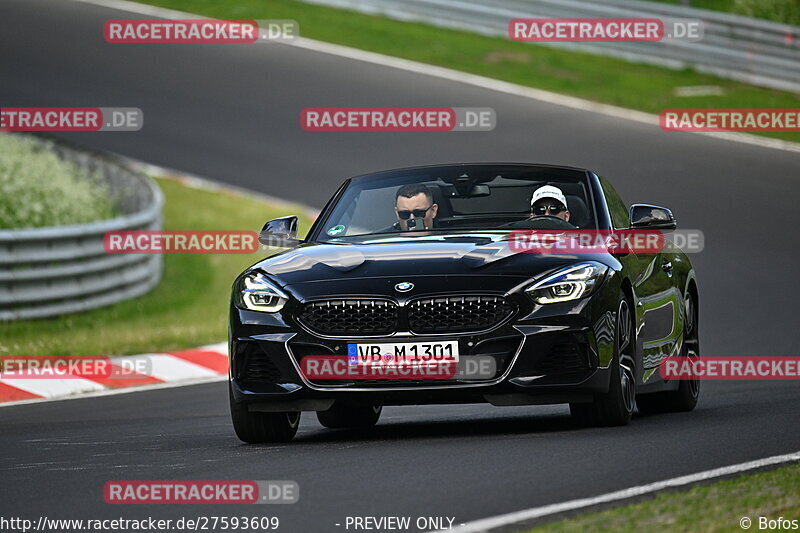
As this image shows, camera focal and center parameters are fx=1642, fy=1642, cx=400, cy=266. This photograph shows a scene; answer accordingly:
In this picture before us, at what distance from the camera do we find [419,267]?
826 centimetres

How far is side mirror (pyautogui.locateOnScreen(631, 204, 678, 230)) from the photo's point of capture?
951 centimetres

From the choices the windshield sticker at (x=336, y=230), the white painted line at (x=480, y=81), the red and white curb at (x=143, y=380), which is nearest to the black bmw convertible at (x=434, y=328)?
the windshield sticker at (x=336, y=230)

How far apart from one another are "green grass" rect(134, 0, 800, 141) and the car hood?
56.8 feet

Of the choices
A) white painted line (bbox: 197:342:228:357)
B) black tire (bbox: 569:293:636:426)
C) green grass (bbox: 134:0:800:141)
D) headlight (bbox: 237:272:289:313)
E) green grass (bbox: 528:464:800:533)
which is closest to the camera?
green grass (bbox: 528:464:800:533)

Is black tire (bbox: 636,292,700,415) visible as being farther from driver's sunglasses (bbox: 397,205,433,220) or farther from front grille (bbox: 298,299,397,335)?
front grille (bbox: 298,299,397,335)

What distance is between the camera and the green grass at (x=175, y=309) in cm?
1498

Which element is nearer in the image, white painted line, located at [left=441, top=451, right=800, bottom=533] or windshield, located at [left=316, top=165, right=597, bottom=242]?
white painted line, located at [left=441, top=451, right=800, bottom=533]

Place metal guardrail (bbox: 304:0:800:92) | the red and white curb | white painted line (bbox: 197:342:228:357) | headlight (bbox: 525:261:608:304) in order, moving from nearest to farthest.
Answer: headlight (bbox: 525:261:608:304) → the red and white curb → white painted line (bbox: 197:342:228:357) → metal guardrail (bbox: 304:0:800:92)

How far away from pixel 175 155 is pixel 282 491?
1720cm

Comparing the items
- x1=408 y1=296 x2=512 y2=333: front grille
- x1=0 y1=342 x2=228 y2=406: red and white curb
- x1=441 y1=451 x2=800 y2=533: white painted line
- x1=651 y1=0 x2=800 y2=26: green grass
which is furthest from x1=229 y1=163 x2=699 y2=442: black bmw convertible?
x1=651 y1=0 x2=800 y2=26: green grass

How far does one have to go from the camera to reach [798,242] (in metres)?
19.8

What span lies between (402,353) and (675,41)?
845 inches

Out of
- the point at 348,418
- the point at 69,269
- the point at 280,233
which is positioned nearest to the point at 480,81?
the point at 69,269

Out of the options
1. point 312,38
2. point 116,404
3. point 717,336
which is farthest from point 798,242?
point 312,38
